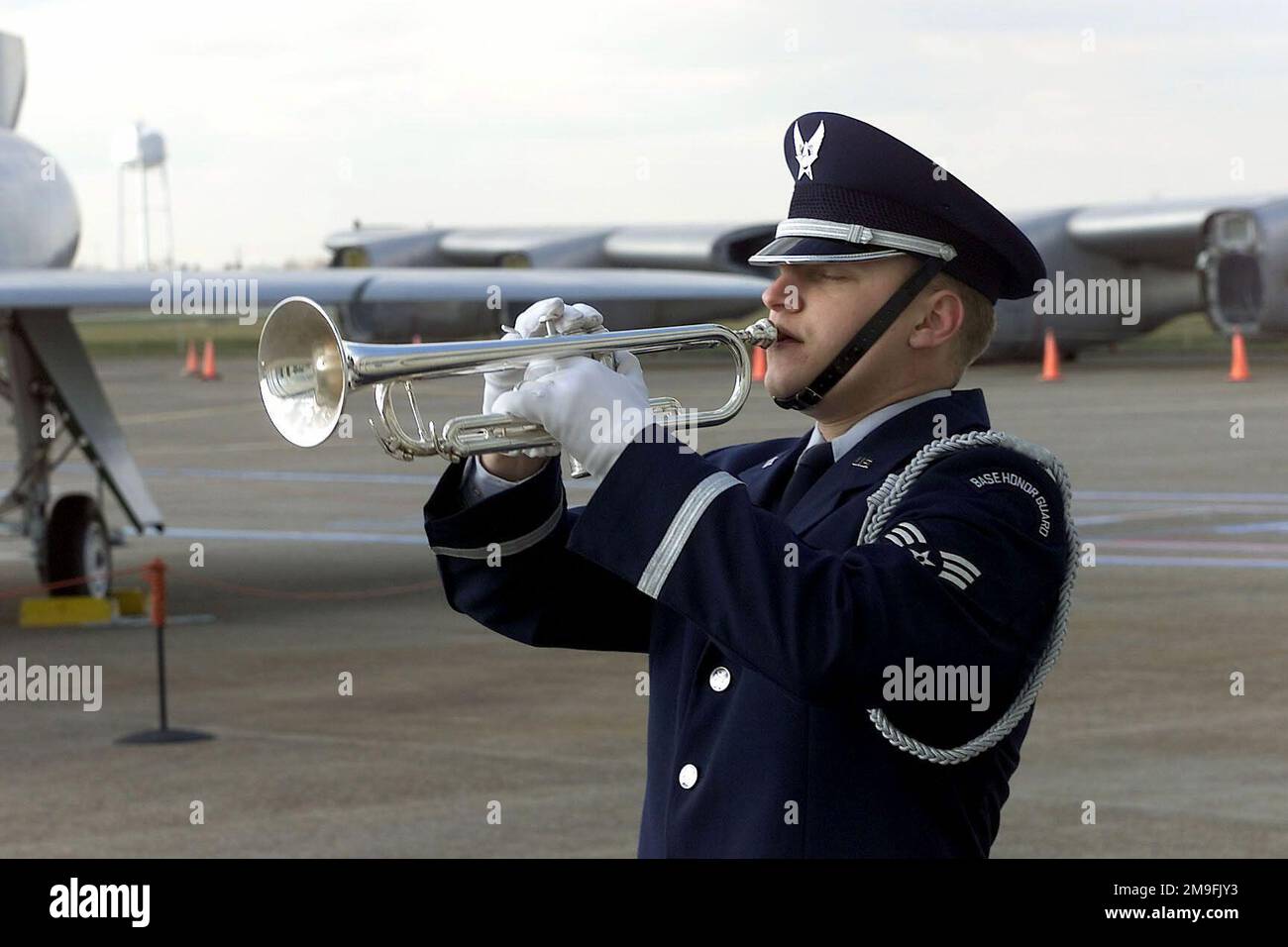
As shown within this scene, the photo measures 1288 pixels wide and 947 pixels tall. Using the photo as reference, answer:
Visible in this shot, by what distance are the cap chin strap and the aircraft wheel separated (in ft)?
33.6

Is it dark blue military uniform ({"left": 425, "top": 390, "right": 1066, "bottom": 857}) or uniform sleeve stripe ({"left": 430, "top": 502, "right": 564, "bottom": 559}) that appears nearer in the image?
dark blue military uniform ({"left": 425, "top": 390, "right": 1066, "bottom": 857})

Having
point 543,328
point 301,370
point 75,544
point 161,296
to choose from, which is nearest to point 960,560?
point 543,328

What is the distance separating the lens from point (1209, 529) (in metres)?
15.3

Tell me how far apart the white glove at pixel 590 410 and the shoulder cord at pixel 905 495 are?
0.36 m

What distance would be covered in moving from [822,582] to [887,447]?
47 cm

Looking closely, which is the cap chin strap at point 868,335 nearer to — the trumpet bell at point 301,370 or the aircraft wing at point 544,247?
the trumpet bell at point 301,370

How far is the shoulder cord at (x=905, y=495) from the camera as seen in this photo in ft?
9.32

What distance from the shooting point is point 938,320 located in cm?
304

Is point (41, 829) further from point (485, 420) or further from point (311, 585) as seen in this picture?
point (311, 585)

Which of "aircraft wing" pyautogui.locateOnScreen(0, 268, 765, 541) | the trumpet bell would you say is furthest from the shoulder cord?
"aircraft wing" pyautogui.locateOnScreen(0, 268, 765, 541)

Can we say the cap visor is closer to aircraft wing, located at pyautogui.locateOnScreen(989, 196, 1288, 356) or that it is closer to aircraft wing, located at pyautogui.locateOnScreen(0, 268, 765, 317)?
Result: aircraft wing, located at pyautogui.locateOnScreen(0, 268, 765, 317)

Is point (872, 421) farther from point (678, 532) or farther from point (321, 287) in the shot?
point (321, 287)

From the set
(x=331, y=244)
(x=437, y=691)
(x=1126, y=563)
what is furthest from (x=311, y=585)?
(x=331, y=244)

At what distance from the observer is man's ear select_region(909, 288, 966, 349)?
3.02 m
